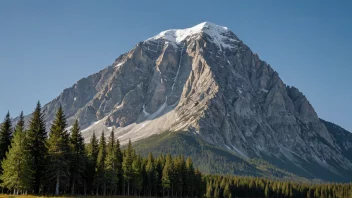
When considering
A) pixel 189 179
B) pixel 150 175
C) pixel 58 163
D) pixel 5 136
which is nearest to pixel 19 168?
pixel 58 163

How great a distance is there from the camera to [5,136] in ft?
269

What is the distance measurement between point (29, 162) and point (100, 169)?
83.7ft

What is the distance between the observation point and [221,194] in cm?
19225

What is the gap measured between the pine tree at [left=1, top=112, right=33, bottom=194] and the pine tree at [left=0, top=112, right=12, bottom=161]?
10723 mm

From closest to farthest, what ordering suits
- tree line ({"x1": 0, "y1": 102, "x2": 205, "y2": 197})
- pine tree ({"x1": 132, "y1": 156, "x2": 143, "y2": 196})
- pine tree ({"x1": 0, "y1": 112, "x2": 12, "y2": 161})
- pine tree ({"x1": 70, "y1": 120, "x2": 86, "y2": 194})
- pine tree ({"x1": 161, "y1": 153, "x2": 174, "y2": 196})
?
1. tree line ({"x1": 0, "y1": 102, "x2": 205, "y2": 197})
2. pine tree ({"x1": 0, "y1": 112, "x2": 12, "y2": 161})
3. pine tree ({"x1": 70, "y1": 120, "x2": 86, "y2": 194})
4. pine tree ({"x1": 132, "y1": 156, "x2": 143, "y2": 196})
5. pine tree ({"x1": 161, "y1": 153, "x2": 174, "y2": 196})

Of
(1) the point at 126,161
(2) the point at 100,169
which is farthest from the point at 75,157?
(1) the point at 126,161

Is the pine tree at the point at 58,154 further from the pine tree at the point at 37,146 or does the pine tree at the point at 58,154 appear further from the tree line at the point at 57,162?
the pine tree at the point at 37,146

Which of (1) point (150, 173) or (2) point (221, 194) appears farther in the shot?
(2) point (221, 194)

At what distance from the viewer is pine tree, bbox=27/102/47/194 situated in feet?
245

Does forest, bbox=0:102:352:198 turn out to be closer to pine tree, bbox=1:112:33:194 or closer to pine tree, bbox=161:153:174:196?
pine tree, bbox=1:112:33:194

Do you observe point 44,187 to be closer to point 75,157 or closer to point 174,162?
point 75,157

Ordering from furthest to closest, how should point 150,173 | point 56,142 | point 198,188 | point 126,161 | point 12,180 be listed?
1. point 198,188
2. point 150,173
3. point 126,161
4. point 56,142
5. point 12,180

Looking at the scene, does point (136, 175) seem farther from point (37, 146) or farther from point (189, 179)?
point (37, 146)

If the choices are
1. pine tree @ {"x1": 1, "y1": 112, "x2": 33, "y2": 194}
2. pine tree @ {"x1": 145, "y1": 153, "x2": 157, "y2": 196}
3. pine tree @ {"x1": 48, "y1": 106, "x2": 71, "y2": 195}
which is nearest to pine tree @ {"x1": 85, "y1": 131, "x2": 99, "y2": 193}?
pine tree @ {"x1": 48, "y1": 106, "x2": 71, "y2": 195}
